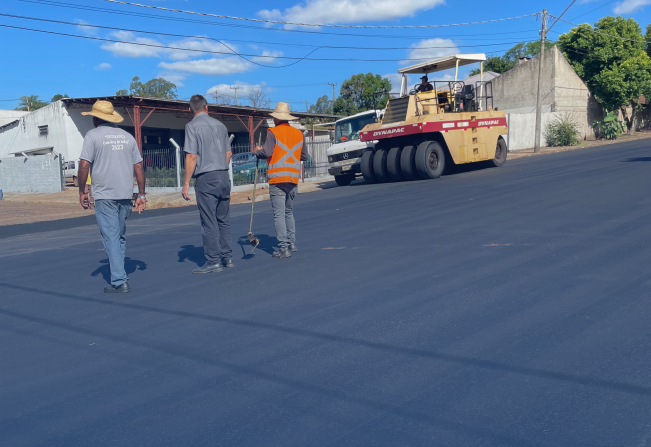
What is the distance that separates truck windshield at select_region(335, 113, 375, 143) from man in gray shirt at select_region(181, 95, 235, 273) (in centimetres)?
1273

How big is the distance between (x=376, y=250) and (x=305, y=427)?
13.6ft

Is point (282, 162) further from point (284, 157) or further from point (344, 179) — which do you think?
point (344, 179)

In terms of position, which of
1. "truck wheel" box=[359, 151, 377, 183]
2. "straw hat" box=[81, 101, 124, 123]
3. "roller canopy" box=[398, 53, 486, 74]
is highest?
"roller canopy" box=[398, 53, 486, 74]

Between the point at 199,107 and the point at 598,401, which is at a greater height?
the point at 199,107

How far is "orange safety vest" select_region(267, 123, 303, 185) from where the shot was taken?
670cm

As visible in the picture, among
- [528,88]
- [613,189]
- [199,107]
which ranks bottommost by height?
[613,189]

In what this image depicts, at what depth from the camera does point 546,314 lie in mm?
4312

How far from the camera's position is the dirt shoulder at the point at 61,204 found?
1642 centimetres

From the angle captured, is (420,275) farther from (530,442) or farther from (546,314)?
(530,442)

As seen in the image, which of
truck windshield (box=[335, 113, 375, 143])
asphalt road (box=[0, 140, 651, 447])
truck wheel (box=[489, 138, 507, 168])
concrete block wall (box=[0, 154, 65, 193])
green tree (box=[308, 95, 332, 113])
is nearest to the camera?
asphalt road (box=[0, 140, 651, 447])

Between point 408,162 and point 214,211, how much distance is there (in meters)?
10.9

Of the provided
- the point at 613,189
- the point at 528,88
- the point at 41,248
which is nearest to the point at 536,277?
the point at 613,189

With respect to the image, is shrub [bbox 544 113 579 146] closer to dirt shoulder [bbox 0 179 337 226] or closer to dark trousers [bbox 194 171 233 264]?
dirt shoulder [bbox 0 179 337 226]

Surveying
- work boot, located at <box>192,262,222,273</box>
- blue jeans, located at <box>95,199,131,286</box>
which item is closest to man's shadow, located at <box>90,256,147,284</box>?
blue jeans, located at <box>95,199,131,286</box>
